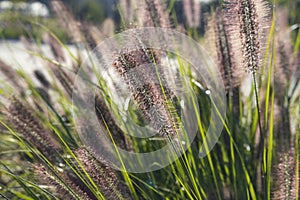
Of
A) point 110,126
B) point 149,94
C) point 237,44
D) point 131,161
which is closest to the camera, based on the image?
point 149,94

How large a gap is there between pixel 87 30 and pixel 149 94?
0.96 m

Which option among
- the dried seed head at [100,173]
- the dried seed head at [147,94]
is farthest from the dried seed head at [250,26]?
the dried seed head at [100,173]

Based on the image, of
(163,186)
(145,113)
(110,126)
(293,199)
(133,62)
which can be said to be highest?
(133,62)

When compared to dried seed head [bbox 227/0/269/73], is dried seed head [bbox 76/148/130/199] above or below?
below

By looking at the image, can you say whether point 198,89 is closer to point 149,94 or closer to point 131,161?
point 131,161

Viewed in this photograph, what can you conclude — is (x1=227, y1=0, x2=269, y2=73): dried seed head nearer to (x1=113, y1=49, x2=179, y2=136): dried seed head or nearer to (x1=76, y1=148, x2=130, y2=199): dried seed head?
(x1=113, y1=49, x2=179, y2=136): dried seed head

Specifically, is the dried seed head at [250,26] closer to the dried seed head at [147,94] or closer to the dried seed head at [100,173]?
the dried seed head at [147,94]

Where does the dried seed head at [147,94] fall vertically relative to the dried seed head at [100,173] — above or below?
above

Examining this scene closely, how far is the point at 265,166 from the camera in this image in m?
1.34

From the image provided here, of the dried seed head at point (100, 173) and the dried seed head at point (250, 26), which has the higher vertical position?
the dried seed head at point (250, 26)

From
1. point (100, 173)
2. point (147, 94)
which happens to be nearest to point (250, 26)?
point (147, 94)

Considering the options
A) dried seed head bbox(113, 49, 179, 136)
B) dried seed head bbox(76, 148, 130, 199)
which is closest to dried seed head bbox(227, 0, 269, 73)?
dried seed head bbox(113, 49, 179, 136)

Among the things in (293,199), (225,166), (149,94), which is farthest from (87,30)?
(293,199)

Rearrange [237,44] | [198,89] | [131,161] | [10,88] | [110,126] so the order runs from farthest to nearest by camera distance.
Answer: [10,88] → [198,89] → [131,161] → [110,126] → [237,44]
